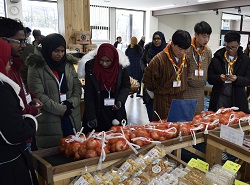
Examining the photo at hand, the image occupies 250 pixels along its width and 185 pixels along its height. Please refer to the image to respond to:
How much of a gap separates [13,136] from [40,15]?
8937 millimetres

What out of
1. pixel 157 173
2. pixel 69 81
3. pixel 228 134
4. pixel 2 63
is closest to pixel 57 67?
pixel 69 81

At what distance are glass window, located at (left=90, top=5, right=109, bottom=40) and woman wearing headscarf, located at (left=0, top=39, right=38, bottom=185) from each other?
9.54 meters

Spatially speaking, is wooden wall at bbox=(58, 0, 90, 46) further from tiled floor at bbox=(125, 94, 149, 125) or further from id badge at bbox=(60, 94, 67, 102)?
id badge at bbox=(60, 94, 67, 102)

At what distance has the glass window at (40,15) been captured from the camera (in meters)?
8.78

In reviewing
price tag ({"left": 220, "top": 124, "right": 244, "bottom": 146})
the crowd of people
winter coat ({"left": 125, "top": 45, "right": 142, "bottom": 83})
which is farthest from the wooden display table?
winter coat ({"left": 125, "top": 45, "right": 142, "bottom": 83})

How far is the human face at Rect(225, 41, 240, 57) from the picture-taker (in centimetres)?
226

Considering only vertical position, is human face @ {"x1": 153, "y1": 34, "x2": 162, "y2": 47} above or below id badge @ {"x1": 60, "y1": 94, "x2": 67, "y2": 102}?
above

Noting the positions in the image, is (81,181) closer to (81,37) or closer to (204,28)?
(204,28)

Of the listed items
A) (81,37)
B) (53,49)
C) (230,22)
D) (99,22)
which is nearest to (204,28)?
(53,49)

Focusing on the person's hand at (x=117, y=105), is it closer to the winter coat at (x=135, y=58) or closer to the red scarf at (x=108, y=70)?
the red scarf at (x=108, y=70)

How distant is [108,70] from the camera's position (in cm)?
196

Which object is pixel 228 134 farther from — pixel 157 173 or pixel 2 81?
pixel 2 81

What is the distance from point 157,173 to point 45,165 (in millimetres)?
493

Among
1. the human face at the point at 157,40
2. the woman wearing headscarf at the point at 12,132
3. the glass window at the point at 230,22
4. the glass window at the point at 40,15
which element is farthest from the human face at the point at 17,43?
the glass window at the point at 230,22
